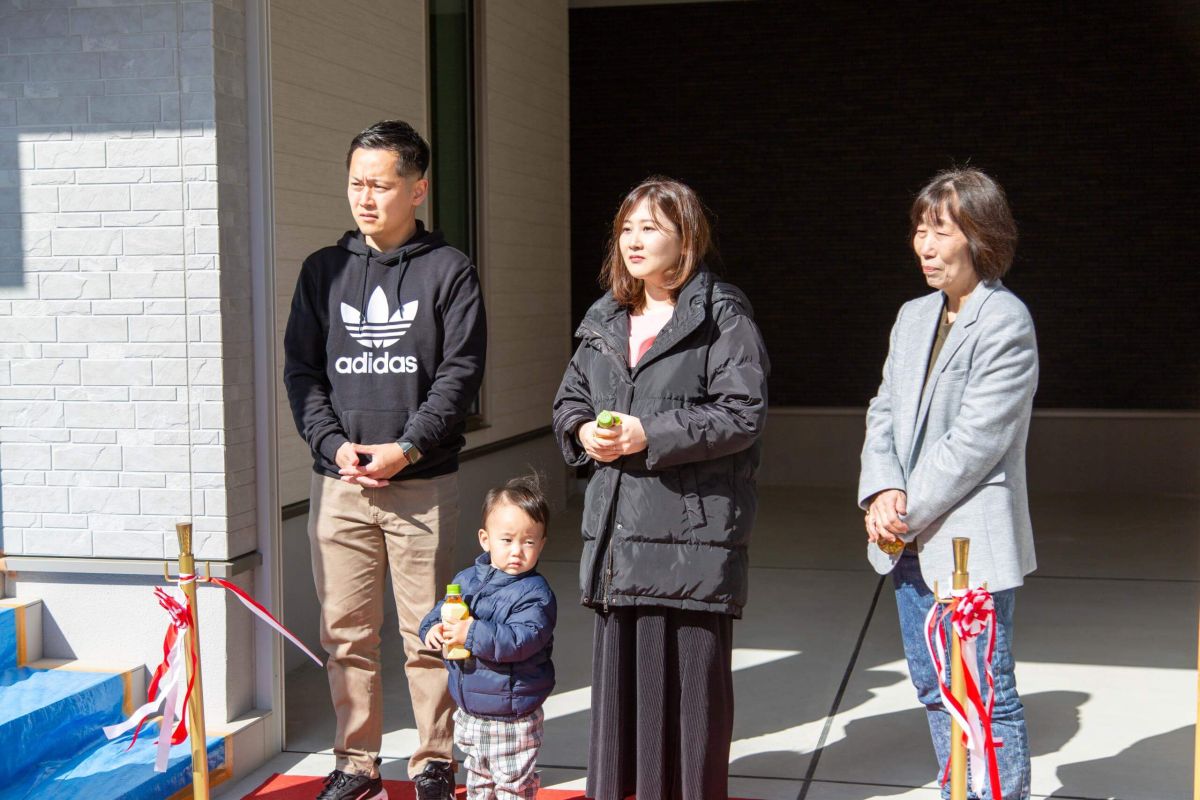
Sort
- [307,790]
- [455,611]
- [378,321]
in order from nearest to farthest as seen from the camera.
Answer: [455,611]
[378,321]
[307,790]

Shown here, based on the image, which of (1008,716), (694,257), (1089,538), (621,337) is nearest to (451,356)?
(621,337)

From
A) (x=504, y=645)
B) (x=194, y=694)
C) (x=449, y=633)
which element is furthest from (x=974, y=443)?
(x=194, y=694)

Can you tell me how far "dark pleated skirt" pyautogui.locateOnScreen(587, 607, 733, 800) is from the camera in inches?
122

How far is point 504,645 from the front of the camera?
120 inches

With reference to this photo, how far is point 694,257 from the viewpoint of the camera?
10.3 feet

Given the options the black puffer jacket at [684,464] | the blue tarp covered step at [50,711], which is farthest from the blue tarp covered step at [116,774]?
the black puffer jacket at [684,464]

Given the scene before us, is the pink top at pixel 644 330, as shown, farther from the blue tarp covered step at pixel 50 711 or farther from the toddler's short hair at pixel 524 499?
the blue tarp covered step at pixel 50 711

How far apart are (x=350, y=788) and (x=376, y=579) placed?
554 millimetres

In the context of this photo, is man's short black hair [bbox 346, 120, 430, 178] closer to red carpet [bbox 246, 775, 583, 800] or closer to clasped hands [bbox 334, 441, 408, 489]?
clasped hands [bbox 334, 441, 408, 489]

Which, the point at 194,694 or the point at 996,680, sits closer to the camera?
the point at 194,694

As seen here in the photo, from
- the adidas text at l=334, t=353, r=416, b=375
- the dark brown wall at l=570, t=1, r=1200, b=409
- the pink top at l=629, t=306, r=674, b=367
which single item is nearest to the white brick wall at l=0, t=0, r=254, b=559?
the adidas text at l=334, t=353, r=416, b=375

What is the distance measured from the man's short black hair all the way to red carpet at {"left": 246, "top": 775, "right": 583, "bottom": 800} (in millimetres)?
1670

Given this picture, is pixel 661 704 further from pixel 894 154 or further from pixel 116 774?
pixel 894 154

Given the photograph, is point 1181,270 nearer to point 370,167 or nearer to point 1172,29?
point 1172,29
